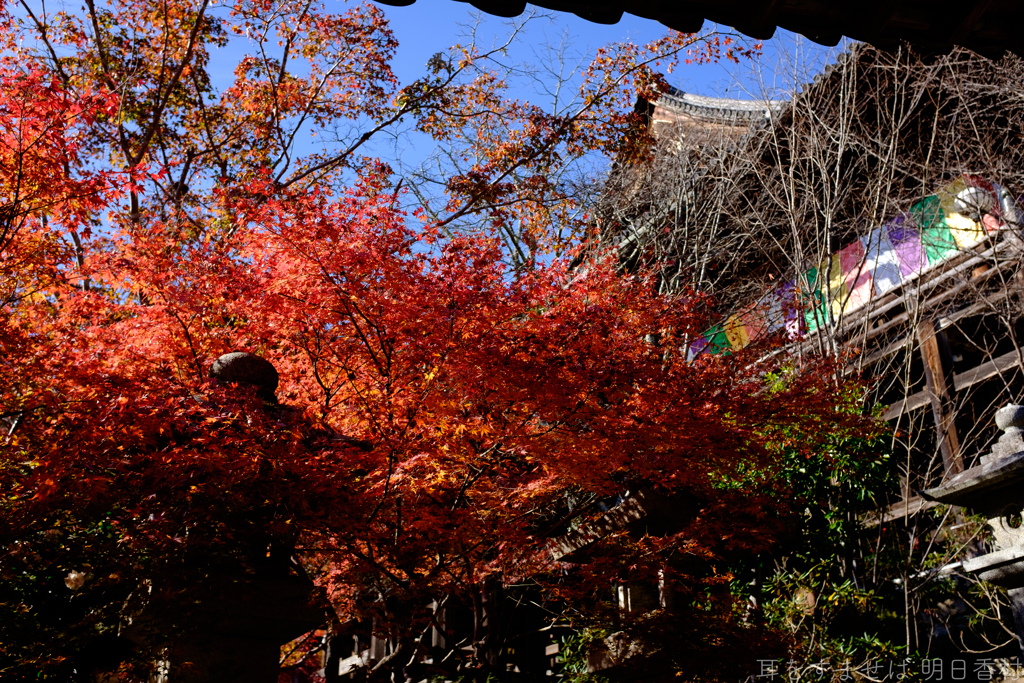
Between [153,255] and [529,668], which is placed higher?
[153,255]

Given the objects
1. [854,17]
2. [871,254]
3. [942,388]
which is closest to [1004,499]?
[854,17]

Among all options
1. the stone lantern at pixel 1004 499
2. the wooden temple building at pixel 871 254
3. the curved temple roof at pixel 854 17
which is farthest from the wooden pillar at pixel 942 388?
the curved temple roof at pixel 854 17

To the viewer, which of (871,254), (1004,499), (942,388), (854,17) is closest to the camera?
(854,17)

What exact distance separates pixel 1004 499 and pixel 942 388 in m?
6.97

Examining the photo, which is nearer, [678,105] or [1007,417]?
[1007,417]

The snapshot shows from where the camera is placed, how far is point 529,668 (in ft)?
41.3

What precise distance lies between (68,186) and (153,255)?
244cm

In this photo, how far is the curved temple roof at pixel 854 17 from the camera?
11.5 ft

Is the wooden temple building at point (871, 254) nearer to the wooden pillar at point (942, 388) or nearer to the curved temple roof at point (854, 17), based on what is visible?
the wooden pillar at point (942, 388)

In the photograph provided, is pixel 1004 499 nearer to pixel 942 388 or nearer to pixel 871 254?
pixel 942 388

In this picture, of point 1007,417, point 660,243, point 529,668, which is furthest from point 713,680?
point 660,243

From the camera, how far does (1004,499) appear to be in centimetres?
595

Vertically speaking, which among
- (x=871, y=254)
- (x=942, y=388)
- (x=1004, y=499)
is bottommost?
(x=1004, y=499)

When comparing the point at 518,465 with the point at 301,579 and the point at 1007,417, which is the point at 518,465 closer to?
the point at 301,579
